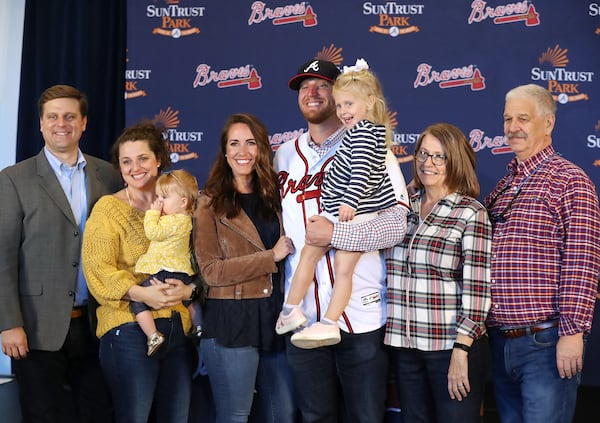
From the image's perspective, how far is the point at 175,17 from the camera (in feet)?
14.9

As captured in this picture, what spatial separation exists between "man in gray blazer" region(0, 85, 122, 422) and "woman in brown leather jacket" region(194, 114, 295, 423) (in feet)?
2.19

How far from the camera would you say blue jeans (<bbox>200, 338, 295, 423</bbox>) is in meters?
2.46

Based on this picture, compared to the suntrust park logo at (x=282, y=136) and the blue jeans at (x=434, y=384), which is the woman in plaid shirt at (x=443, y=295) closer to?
the blue jeans at (x=434, y=384)

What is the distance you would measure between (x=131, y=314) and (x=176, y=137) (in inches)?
86.2

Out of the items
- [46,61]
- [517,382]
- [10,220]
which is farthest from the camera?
[46,61]

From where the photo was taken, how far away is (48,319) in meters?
2.73

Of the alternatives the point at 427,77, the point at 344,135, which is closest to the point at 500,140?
the point at 427,77

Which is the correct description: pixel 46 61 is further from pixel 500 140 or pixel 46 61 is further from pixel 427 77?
pixel 500 140

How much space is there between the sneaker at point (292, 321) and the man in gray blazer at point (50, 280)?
101cm

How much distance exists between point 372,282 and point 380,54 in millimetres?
2458

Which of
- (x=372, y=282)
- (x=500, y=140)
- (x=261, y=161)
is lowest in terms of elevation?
(x=372, y=282)

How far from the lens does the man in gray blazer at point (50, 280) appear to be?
8.83ft

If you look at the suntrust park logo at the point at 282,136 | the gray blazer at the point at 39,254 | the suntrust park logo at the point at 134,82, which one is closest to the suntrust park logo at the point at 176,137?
the suntrust park logo at the point at 134,82

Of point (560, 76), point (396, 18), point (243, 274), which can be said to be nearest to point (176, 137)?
point (396, 18)
